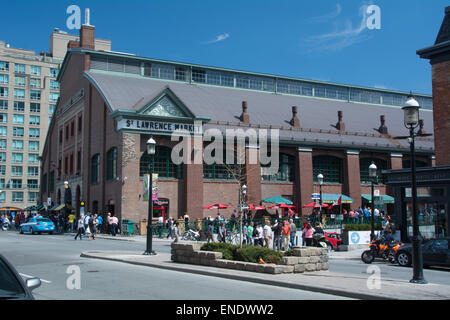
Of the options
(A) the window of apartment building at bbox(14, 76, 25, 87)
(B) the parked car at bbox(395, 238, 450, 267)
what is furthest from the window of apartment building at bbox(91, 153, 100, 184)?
(A) the window of apartment building at bbox(14, 76, 25, 87)

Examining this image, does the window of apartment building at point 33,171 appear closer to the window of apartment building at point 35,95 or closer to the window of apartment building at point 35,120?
the window of apartment building at point 35,120

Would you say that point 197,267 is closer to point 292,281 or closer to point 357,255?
point 292,281

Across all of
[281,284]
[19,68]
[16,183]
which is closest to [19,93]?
[19,68]

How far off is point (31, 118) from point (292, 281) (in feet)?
308

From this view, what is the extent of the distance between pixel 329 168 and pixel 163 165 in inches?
690

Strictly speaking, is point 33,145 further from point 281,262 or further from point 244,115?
point 281,262

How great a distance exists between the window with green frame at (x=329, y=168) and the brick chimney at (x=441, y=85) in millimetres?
18686

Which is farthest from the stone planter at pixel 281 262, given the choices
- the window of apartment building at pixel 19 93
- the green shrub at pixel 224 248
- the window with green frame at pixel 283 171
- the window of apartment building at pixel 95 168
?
the window of apartment building at pixel 19 93

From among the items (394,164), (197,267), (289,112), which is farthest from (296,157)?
(197,267)

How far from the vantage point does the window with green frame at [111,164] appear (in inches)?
1626

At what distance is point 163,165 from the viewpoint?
1606 inches

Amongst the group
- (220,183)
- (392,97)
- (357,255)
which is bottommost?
(357,255)

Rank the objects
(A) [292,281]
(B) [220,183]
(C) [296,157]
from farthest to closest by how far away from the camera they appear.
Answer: (C) [296,157]
(B) [220,183]
(A) [292,281]

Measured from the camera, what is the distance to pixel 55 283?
1252 cm
